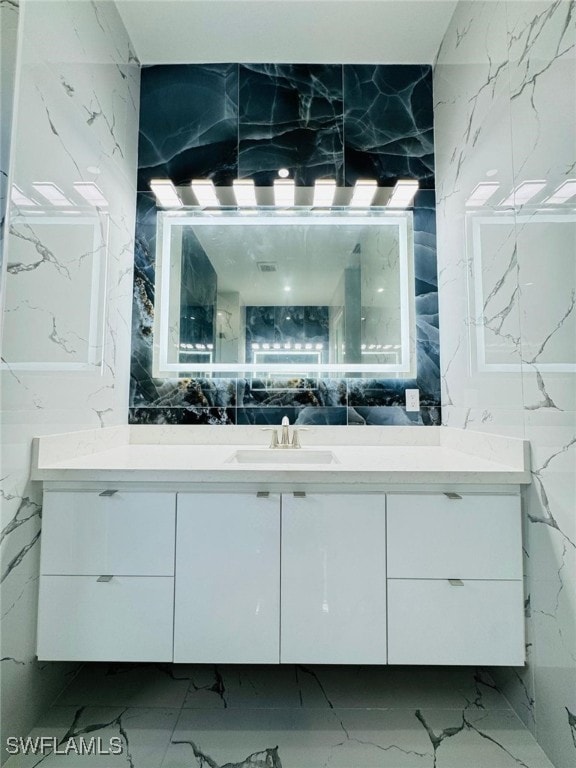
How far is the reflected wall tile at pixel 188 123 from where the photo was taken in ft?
6.12

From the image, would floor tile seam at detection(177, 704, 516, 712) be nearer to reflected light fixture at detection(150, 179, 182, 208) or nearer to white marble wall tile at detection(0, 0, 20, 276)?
white marble wall tile at detection(0, 0, 20, 276)

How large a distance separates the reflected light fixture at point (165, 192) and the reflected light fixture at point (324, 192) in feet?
2.27

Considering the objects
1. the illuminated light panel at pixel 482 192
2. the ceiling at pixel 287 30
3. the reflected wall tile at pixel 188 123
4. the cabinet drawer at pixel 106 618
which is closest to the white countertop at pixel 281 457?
the cabinet drawer at pixel 106 618

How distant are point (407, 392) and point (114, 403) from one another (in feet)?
4.50

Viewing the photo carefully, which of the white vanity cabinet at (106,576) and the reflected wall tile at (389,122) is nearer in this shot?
the white vanity cabinet at (106,576)

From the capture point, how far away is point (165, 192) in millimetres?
1856

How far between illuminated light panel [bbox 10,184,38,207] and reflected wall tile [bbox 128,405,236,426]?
96cm

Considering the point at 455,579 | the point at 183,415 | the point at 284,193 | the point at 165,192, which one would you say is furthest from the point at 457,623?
the point at 165,192

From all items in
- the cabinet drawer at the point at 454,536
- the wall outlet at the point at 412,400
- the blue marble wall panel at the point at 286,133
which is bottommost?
the cabinet drawer at the point at 454,536

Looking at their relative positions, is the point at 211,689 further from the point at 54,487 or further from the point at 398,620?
the point at 54,487

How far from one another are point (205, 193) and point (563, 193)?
4.95 feet

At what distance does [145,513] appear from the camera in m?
1.14

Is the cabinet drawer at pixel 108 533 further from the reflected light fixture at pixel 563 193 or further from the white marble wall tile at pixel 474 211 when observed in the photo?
the reflected light fixture at pixel 563 193

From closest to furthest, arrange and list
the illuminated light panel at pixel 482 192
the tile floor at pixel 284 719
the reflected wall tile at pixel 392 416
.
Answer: the tile floor at pixel 284 719
the illuminated light panel at pixel 482 192
the reflected wall tile at pixel 392 416
